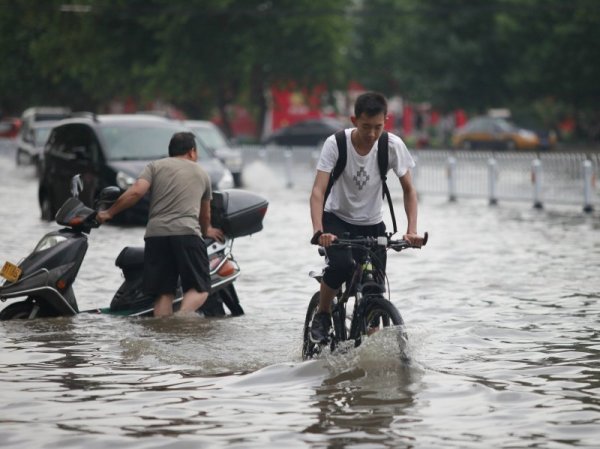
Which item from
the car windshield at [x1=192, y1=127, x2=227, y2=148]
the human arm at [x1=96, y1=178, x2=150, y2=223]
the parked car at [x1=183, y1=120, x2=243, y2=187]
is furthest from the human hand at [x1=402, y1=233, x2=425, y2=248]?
the car windshield at [x1=192, y1=127, x2=227, y2=148]

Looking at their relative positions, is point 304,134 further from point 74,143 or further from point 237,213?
point 237,213

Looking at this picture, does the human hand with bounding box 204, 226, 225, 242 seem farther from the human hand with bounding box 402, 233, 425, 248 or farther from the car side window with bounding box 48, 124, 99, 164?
the car side window with bounding box 48, 124, 99, 164

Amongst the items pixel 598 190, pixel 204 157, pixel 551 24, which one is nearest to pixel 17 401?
pixel 204 157

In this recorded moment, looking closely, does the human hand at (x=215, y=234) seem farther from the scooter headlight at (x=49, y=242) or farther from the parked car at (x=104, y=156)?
the parked car at (x=104, y=156)

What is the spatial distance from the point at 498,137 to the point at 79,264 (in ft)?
159

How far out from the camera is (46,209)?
2189 cm

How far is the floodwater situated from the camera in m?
6.77

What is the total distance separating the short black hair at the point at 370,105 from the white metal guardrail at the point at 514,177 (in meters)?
16.5

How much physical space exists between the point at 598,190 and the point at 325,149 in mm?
17853

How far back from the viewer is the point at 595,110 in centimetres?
6012

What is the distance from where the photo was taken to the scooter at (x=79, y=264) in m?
10.4

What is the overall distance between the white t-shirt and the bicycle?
0.26 m

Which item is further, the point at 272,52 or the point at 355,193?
the point at 272,52

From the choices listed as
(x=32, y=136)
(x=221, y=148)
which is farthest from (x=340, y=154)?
(x=32, y=136)
